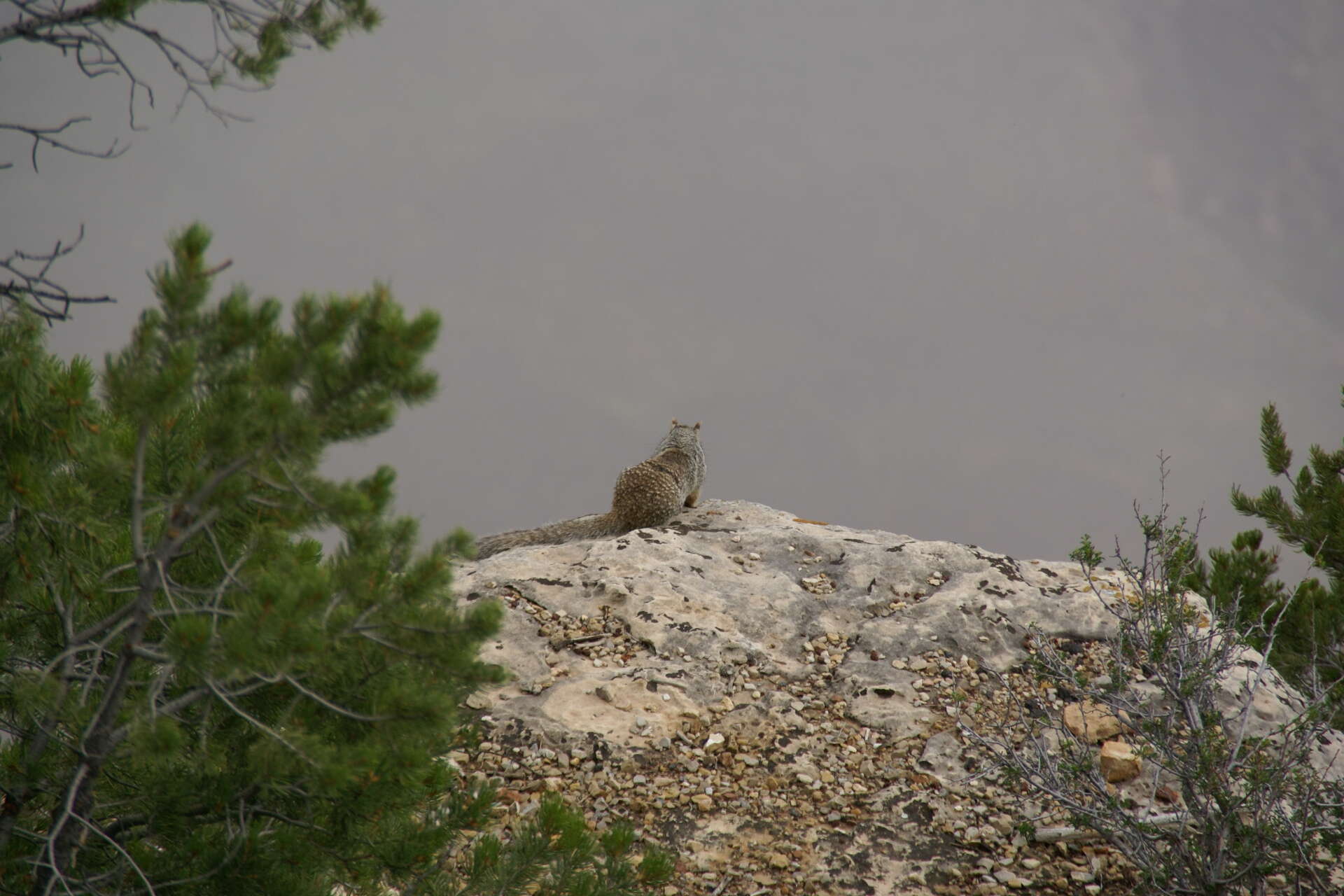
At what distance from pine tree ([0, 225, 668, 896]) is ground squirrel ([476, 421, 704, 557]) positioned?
16.9ft

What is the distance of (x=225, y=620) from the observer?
90.3 inches

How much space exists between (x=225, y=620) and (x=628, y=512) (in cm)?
601

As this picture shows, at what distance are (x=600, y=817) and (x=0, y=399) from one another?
10.6ft

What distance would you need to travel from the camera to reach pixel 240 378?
213 cm

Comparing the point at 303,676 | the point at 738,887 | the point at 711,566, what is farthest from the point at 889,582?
the point at 303,676

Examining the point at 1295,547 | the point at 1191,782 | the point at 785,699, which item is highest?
the point at 1295,547

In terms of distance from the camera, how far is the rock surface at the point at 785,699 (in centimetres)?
422

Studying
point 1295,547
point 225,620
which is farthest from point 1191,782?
point 1295,547

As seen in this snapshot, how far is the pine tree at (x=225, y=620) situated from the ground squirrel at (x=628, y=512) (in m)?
5.15

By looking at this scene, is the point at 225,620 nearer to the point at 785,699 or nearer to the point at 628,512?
the point at 785,699

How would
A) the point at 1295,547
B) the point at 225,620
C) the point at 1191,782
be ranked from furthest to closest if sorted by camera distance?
1. the point at 1295,547
2. the point at 1191,782
3. the point at 225,620

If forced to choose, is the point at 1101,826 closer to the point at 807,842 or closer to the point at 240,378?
the point at 807,842

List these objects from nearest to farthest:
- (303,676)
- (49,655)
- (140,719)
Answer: (140,719)
(303,676)
(49,655)

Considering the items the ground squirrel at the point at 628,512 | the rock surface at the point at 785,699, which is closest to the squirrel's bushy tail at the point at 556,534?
the ground squirrel at the point at 628,512
